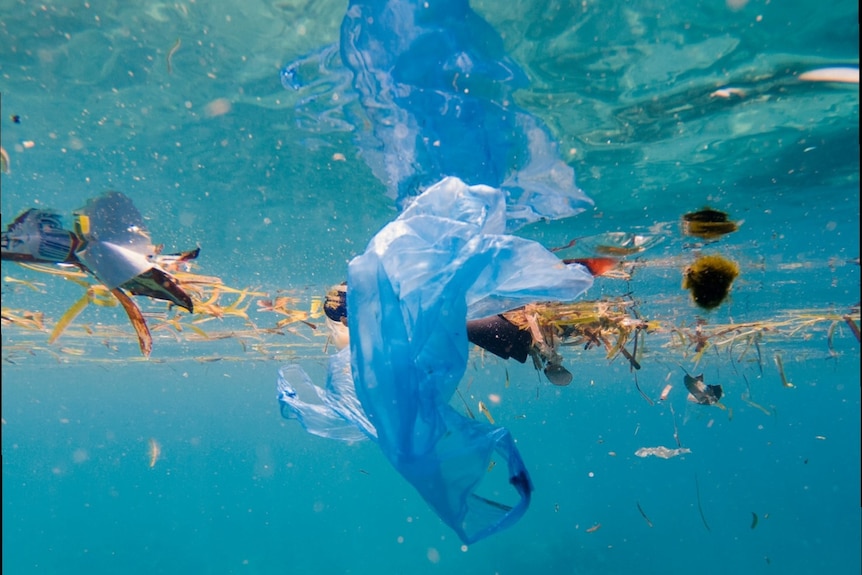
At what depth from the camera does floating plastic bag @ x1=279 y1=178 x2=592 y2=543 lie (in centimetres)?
356

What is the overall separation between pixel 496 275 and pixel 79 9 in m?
5.83

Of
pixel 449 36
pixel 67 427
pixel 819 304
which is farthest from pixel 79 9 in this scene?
pixel 67 427

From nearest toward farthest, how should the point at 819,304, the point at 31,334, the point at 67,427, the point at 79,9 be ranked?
the point at 79,9
the point at 819,304
the point at 31,334
the point at 67,427

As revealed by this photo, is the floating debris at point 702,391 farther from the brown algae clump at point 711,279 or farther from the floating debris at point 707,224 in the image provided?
the floating debris at point 707,224

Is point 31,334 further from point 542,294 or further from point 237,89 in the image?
point 542,294

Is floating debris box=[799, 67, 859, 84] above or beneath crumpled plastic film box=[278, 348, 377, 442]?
above

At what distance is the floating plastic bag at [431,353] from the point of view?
3559 millimetres

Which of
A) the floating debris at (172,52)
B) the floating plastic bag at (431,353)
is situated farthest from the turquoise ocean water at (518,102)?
the floating plastic bag at (431,353)

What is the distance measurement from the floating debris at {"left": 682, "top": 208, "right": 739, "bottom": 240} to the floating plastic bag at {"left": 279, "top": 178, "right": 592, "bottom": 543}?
27.8ft

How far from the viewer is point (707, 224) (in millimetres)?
11492

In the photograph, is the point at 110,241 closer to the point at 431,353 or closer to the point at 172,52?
the point at 172,52

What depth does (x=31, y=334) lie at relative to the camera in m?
21.4

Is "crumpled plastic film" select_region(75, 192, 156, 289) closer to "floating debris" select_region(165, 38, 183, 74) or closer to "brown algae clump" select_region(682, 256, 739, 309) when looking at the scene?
"floating debris" select_region(165, 38, 183, 74)

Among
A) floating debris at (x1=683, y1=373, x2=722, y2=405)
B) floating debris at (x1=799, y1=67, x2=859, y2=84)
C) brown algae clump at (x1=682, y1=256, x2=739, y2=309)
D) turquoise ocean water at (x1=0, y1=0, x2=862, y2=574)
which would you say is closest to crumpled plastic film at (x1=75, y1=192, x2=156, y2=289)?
turquoise ocean water at (x1=0, y1=0, x2=862, y2=574)
